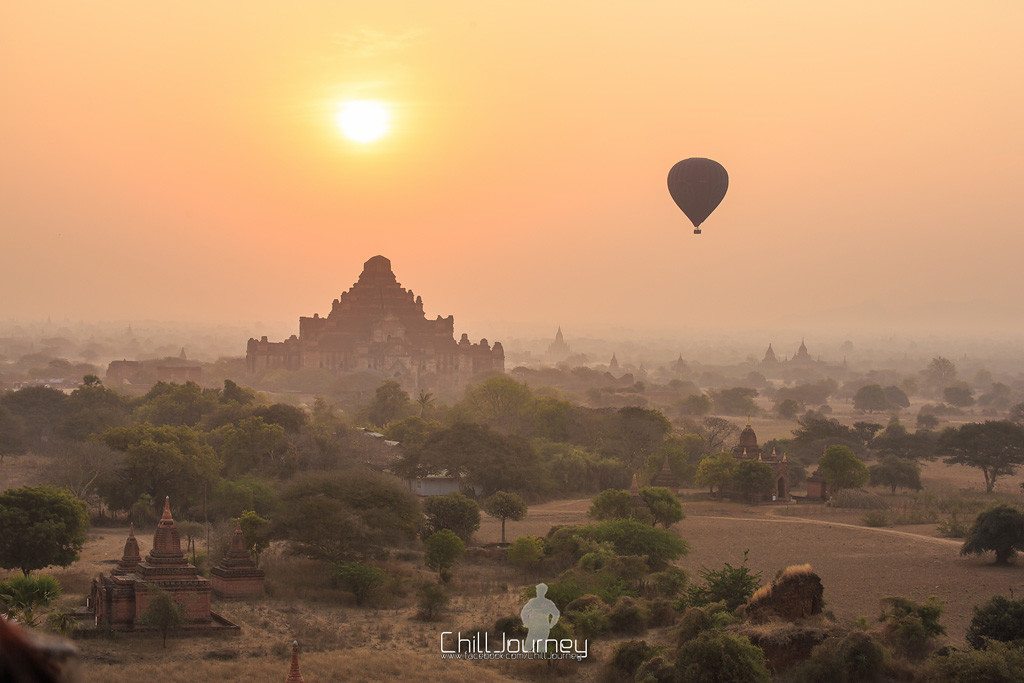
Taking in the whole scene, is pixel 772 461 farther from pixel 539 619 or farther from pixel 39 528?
pixel 39 528

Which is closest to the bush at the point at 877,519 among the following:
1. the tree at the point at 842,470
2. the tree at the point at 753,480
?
the tree at the point at 753,480

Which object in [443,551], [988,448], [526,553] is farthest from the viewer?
[988,448]

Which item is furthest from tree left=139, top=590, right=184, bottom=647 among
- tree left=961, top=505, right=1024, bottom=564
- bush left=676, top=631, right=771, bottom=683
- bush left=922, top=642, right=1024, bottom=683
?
tree left=961, top=505, right=1024, bottom=564

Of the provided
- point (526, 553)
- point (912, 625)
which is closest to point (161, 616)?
point (526, 553)

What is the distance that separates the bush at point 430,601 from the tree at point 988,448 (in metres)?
32.2

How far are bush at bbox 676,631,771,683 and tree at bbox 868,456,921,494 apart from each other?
32596 millimetres

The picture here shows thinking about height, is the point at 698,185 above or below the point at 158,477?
above

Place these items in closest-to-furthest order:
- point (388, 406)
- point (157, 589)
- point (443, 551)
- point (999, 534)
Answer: point (157, 589) < point (443, 551) < point (999, 534) < point (388, 406)

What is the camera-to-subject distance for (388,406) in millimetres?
75938

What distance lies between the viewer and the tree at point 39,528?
99.7 ft

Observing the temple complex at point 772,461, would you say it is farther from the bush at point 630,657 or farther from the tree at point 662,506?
the bush at point 630,657

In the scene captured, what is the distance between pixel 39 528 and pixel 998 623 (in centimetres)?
2037

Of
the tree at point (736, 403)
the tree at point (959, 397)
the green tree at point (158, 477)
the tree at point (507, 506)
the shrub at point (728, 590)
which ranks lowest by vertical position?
the shrub at point (728, 590)

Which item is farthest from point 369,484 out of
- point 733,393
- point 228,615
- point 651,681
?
point 733,393
